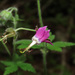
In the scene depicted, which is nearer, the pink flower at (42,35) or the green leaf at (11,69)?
the pink flower at (42,35)

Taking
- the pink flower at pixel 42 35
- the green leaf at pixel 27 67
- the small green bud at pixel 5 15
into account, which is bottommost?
the green leaf at pixel 27 67

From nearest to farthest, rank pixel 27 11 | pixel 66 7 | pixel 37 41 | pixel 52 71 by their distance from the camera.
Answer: pixel 37 41
pixel 52 71
pixel 27 11
pixel 66 7

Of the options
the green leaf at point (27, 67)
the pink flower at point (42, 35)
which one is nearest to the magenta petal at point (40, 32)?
the pink flower at point (42, 35)

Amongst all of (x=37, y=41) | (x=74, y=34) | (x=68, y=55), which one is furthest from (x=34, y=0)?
(x=37, y=41)

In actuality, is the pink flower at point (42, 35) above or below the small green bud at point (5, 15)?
below

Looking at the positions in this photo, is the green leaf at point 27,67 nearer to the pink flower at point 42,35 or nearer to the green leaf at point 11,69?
the green leaf at point 11,69

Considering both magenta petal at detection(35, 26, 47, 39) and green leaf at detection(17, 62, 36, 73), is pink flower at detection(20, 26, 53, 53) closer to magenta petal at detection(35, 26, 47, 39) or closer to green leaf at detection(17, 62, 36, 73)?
magenta petal at detection(35, 26, 47, 39)

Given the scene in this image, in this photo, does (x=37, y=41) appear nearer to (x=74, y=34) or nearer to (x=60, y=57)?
(x=60, y=57)

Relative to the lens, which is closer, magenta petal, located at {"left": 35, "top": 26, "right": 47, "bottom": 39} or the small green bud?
magenta petal, located at {"left": 35, "top": 26, "right": 47, "bottom": 39}

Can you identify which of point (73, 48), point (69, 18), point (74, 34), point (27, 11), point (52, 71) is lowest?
point (52, 71)

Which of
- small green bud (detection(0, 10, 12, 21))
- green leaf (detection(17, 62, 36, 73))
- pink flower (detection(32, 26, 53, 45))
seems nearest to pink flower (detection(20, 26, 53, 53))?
pink flower (detection(32, 26, 53, 45))

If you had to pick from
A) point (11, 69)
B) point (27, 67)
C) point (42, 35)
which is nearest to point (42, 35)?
point (42, 35)
